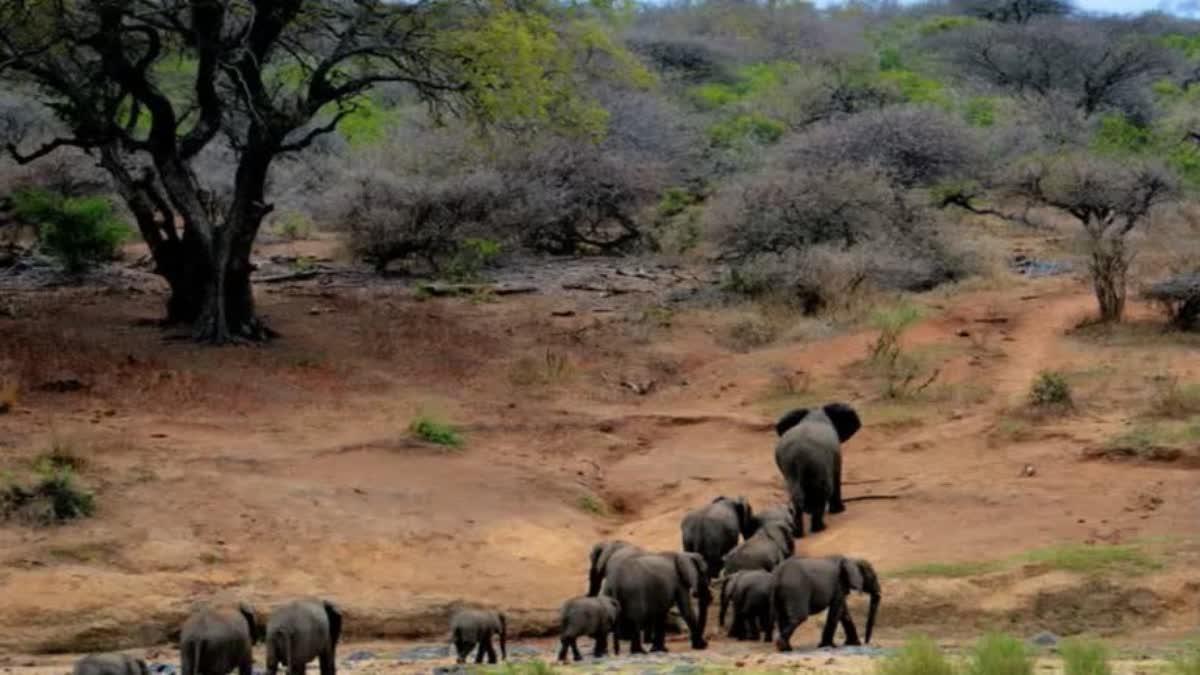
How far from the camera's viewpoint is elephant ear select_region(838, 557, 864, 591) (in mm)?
12188

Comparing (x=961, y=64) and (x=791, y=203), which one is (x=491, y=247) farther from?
(x=961, y=64)

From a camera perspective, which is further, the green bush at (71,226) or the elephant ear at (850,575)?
the green bush at (71,226)

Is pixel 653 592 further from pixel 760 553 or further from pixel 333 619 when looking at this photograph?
pixel 333 619

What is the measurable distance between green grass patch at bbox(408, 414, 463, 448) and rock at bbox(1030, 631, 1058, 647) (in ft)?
27.2

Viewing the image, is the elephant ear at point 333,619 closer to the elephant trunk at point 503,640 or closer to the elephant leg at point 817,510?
the elephant trunk at point 503,640

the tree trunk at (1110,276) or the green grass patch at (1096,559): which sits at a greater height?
the tree trunk at (1110,276)

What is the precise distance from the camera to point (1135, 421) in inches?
712

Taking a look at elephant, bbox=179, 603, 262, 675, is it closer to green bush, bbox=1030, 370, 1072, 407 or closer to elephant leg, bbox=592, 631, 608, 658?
elephant leg, bbox=592, 631, 608, 658

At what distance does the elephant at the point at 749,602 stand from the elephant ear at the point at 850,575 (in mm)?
551

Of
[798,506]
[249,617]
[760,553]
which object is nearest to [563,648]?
[249,617]

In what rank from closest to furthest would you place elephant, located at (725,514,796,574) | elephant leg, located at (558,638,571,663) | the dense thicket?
elephant leg, located at (558,638,571,663) < elephant, located at (725,514,796,574) < the dense thicket

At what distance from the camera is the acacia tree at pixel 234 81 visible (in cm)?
2295

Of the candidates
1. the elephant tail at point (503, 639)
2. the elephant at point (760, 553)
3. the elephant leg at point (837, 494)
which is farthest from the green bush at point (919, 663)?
the elephant leg at point (837, 494)

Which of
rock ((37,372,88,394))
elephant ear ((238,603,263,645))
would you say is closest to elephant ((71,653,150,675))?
elephant ear ((238,603,263,645))
